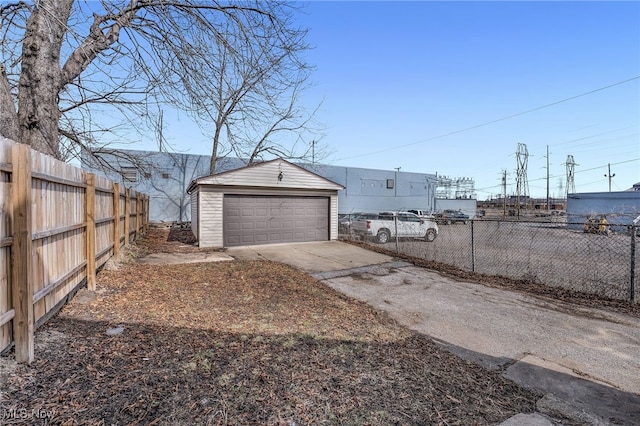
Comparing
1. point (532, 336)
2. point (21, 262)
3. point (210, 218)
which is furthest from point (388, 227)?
point (21, 262)

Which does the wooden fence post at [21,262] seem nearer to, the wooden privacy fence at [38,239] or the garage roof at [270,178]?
the wooden privacy fence at [38,239]

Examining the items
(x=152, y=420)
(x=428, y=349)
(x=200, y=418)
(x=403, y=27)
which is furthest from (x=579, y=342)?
(x=403, y=27)

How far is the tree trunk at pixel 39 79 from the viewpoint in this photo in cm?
503

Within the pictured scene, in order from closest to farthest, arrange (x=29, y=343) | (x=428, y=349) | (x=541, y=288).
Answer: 1. (x=29, y=343)
2. (x=428, y=349)
3. (x=541, y=288)

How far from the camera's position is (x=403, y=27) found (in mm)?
8836

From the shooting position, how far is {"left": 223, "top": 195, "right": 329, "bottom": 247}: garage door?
11.5m

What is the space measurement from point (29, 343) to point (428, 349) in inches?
140

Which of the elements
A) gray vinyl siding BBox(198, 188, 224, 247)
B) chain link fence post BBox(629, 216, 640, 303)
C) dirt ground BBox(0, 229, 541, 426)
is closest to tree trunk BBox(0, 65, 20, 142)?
dirt ground BBox(0, 229, 541, 426)

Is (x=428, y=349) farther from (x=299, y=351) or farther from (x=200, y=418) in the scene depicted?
(x=200, y=418)

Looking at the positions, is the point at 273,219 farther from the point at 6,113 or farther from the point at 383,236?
the point at 6,113

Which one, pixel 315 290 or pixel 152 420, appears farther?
pixel 315 290

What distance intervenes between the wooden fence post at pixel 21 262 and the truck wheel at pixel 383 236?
11947 millimetres

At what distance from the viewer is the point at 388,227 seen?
13539 millimetres

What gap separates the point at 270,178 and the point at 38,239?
925cm
